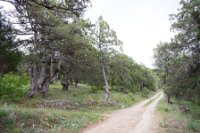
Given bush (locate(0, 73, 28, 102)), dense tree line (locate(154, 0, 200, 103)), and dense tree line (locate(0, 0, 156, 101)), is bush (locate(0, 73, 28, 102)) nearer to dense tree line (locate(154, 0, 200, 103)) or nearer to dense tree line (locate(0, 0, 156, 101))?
dense tree line (locate(0, 0, 156, 101))

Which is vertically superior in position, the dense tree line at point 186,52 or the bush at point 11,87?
the dense tree line at point 186,52

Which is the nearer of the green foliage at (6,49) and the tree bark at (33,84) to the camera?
the green foliage at (6,49)

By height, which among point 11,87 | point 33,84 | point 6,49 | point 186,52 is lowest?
point 11,87

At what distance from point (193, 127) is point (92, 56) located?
1261 centimetres

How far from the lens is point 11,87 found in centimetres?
2220

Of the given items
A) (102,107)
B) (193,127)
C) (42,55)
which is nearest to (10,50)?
(193,127)

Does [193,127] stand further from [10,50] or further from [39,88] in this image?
[39,88]

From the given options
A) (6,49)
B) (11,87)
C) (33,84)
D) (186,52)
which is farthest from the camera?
(33,84)

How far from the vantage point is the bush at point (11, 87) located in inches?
853

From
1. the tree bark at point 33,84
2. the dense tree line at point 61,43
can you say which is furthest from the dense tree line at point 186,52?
the tree bark at point 33,84

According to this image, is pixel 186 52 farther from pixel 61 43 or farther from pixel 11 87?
pixel 11 87

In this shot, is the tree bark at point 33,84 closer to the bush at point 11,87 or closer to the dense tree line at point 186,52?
the bush at point 11,87

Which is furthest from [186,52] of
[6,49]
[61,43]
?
[6,49]

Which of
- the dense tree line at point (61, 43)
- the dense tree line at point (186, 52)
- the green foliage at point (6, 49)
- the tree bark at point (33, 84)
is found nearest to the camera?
the green foliage at point (6, 49)
